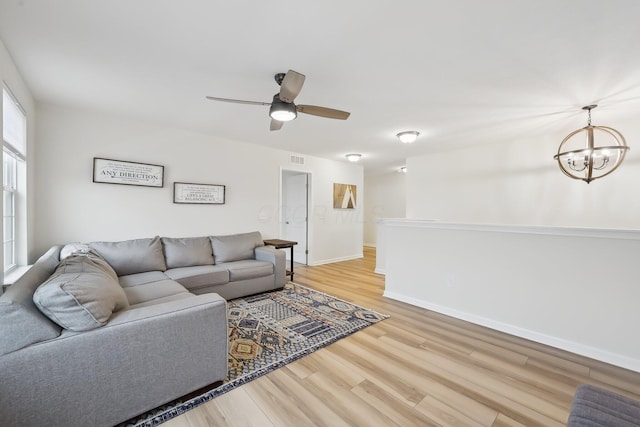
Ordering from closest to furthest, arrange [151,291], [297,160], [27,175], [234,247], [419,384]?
[419,384], [151,291], [27,175], [234,247], [297,160]

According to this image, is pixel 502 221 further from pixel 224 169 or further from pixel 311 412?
pixel 224 169

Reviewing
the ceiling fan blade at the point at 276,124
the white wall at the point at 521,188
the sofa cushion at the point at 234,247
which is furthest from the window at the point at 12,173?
the white wall at the point at 521,188

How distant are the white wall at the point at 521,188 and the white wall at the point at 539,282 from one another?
193 cm

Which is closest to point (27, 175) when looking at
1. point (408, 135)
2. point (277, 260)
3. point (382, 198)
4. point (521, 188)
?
point (277, 260)

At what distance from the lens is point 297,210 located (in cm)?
601

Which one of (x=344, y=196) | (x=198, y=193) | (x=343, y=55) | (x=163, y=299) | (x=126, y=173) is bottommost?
(x=163, y=299)

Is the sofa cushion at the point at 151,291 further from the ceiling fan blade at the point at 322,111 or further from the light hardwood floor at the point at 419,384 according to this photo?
the ceiling fan blade at the point at 322,111

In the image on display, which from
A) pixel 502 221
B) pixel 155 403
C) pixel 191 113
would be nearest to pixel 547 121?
pixel 502 221

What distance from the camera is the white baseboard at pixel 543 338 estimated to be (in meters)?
2.21

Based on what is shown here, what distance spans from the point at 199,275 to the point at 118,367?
1.73m

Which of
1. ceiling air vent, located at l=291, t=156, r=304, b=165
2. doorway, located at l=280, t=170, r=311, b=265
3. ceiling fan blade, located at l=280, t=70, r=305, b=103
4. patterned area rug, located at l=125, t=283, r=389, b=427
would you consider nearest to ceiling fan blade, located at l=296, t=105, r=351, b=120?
ceiling fan blade, located at l=280, t=70, r=305, b=103

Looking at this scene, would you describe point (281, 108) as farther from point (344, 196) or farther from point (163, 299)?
point (344, 196)

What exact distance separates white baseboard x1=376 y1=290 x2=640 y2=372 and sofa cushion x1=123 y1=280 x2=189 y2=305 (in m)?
2.77

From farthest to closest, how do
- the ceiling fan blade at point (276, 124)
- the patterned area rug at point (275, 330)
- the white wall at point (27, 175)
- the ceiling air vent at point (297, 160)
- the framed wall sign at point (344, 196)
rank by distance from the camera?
the framed wall sign at point (344, 196) → the ceiling air vent at point (297, 160) → the ceiling fan blade at point (276, 124) → the white wall at point (27, 175) → the patterned area rug at point (275, 330)
